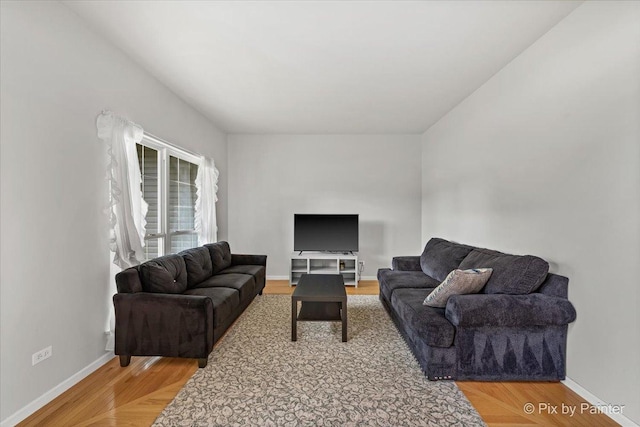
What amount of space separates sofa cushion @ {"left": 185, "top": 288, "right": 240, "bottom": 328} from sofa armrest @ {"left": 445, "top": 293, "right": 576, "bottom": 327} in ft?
6.68

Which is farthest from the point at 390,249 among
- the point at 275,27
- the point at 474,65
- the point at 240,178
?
the point at 275,27

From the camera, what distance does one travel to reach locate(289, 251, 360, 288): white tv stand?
547cm

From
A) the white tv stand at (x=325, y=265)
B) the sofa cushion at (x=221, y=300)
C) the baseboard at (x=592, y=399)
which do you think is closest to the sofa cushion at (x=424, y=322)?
the baseboard at (x=592, y=399)

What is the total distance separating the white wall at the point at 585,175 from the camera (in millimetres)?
1935

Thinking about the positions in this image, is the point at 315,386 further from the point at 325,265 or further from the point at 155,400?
the point at 325,265

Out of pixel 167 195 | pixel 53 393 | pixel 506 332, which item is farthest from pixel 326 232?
pixel 53 393

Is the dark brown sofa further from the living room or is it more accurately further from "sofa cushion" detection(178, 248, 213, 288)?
"sofa cushion" detection(178, 248, 213, 288)

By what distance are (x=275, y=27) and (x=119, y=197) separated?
2000 millimetres

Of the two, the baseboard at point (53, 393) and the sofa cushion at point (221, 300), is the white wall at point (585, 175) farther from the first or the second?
the baseboard at point (53, 393)

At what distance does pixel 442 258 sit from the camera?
12.6 ft

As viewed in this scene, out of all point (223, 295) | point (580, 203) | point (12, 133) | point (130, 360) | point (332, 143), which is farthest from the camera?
point (332, 143)

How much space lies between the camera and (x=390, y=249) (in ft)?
19.8

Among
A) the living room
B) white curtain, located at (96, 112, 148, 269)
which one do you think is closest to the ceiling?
the living room

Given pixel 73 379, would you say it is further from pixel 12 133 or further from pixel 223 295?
pixel 12 133
